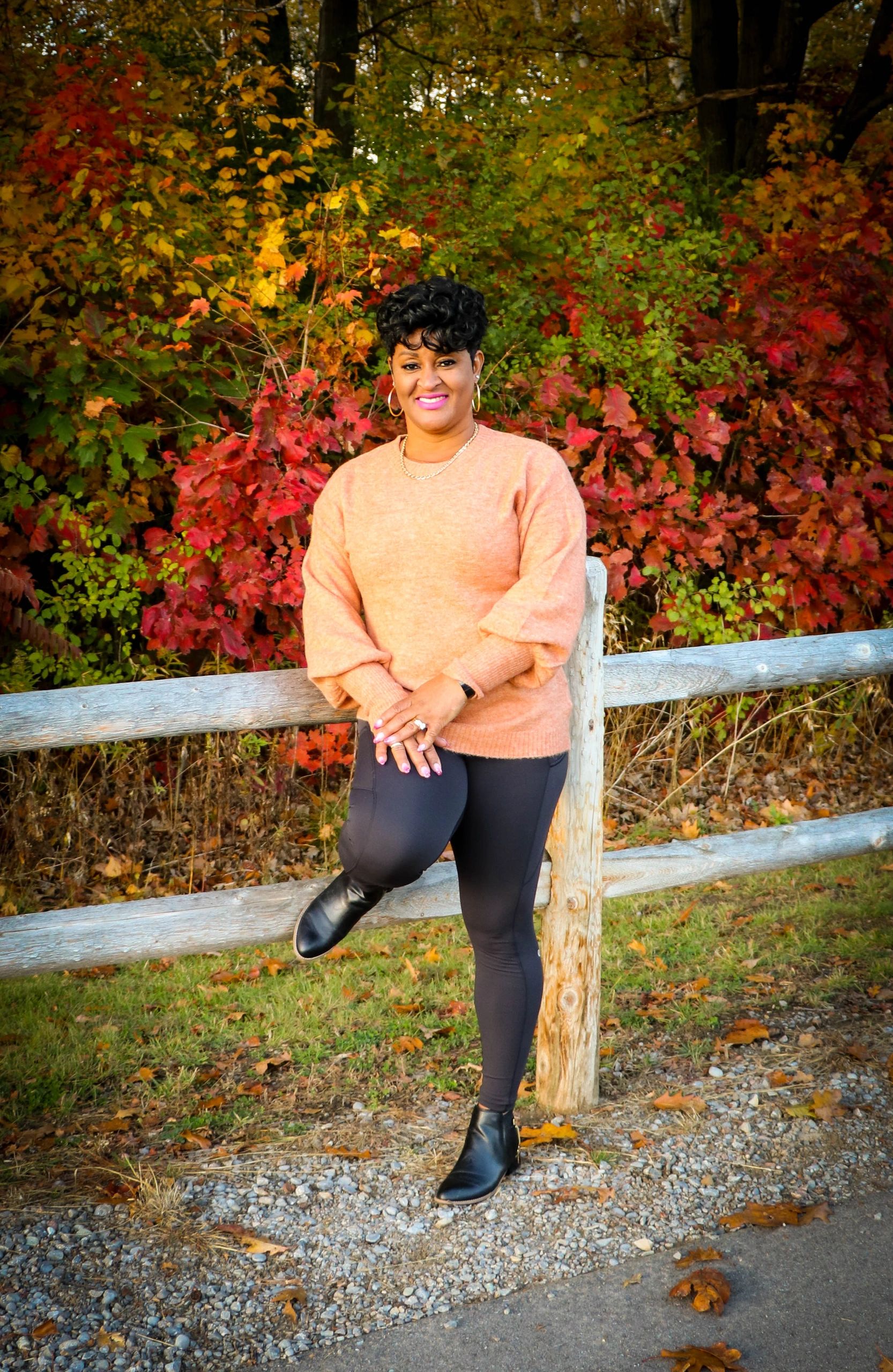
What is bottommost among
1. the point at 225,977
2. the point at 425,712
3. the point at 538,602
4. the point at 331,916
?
the point at 225,977

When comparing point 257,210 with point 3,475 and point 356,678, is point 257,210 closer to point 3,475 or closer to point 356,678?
point 3,475

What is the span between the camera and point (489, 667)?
2564 mm

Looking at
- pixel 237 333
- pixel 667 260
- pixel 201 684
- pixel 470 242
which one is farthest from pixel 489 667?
pixel 470 242

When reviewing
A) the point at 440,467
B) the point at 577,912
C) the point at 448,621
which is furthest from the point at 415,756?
the point at 577,912

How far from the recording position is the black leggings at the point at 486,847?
8.56ft

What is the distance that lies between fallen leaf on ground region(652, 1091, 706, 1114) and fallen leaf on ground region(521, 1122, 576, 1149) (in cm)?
29

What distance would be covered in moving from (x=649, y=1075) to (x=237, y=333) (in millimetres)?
3524

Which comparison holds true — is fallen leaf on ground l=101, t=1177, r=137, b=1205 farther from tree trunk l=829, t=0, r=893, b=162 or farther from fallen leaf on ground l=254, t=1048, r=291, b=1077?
tree trunk l=829, t=0, r=893, b=162

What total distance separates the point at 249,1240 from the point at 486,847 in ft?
3.56

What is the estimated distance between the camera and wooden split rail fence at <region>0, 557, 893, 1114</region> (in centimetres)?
287

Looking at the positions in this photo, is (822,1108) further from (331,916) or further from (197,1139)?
(197,1139)

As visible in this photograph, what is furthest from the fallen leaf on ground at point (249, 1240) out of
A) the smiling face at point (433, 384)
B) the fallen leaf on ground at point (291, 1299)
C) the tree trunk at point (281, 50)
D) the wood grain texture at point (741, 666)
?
the tree trunk at point (281, 50)

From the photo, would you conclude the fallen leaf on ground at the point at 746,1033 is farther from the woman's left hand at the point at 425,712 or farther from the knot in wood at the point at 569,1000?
the woman's left hand at the point at 425,712

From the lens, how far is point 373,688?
8.60 feet
